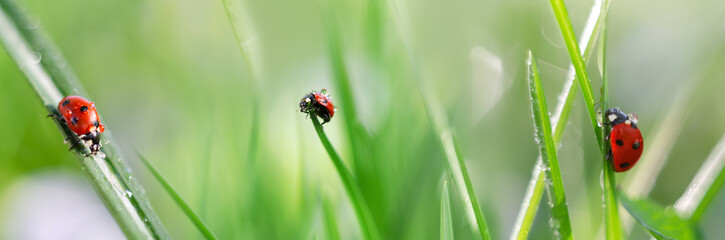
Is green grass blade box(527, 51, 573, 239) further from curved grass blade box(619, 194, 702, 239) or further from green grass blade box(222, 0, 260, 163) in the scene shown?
green grass blade box(222, 0, 260, 163)

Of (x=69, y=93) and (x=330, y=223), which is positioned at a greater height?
(x=69, y=93)

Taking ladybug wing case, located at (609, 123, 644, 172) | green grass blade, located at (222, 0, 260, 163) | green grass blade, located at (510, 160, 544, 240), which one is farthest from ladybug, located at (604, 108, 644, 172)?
green grass blade, located at (222, 0, 260, 163)

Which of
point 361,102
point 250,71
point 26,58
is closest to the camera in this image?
point 26,58

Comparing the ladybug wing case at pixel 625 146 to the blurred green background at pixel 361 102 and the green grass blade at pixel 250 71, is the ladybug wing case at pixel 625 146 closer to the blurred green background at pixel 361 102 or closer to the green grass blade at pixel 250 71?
the blurred green background at pixel 361 102

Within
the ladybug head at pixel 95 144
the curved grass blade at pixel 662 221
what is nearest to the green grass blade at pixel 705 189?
the curved grass blade at pixel 662 221

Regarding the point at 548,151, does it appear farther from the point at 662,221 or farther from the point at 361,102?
the point at 361,102

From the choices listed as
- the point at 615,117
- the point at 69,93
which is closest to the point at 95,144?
the point at 69,93

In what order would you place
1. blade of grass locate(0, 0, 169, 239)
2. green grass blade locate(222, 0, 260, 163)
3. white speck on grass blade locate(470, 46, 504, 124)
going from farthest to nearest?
white speck on grass blade locate(470, 46, 504, 124) < green grass blade locate(222, 0, 260, 163) < blade of grass locate(0, 0, 169, 239)
